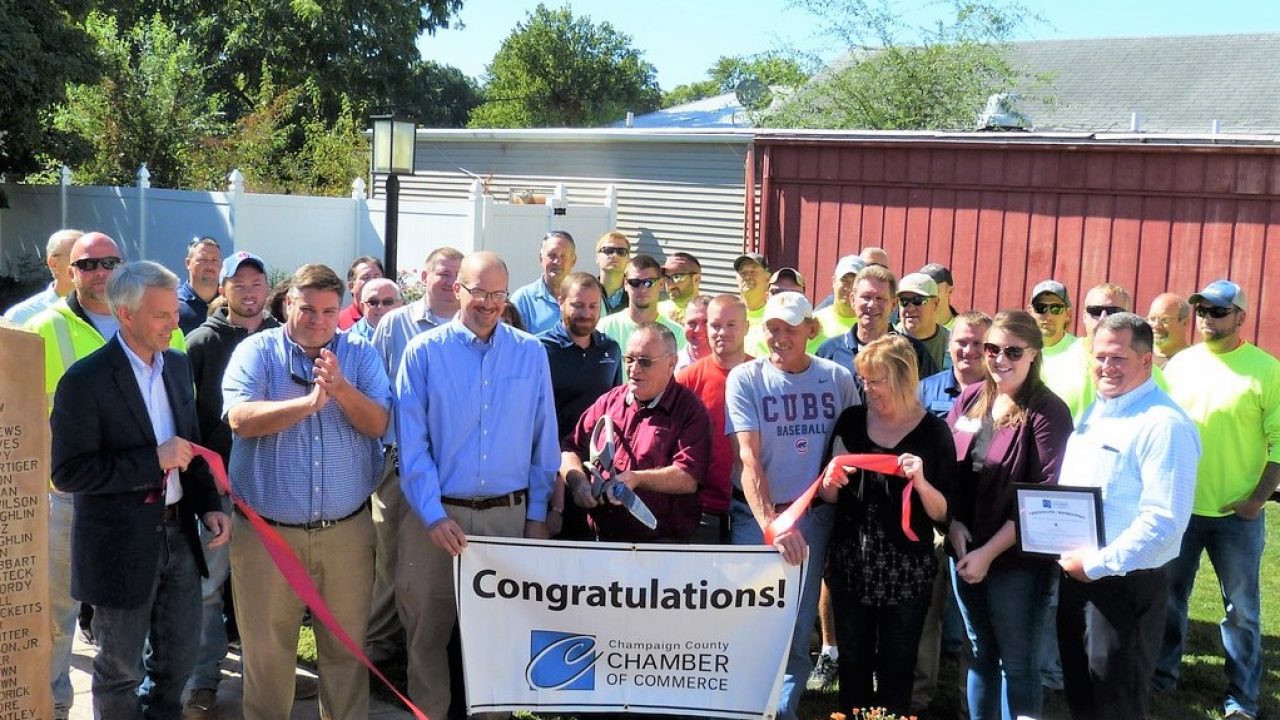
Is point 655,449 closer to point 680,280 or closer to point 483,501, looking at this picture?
point 483,501

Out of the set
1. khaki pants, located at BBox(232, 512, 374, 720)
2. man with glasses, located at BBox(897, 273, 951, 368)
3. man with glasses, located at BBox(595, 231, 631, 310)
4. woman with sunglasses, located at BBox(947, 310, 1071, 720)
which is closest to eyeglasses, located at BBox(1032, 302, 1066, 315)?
man with glasses, located at BBox(897, 273, 951, 368)

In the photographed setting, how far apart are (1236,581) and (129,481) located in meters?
5.13

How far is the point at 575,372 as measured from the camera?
616cm

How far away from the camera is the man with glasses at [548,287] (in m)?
7.54

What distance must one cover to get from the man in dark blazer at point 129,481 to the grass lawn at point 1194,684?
1.59m

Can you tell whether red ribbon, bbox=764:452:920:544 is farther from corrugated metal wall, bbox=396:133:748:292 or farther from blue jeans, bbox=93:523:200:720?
corrugated metal wall, bbox=396:133:748:292

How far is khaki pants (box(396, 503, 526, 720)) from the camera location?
203 inches

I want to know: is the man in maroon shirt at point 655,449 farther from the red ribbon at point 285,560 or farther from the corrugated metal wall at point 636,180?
the corrugated metal wall at point 636,180

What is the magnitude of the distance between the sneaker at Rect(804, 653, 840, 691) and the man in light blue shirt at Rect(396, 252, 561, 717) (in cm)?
191

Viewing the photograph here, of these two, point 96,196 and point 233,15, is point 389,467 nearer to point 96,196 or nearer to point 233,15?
point 96,196

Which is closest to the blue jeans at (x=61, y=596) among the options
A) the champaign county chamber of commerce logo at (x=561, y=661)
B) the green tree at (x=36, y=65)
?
the champaign county chamber of commerce logo at (x=561, y=661)

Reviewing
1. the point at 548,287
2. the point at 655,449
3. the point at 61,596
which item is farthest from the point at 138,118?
the point at 655,449

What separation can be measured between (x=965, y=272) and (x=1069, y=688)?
979cm

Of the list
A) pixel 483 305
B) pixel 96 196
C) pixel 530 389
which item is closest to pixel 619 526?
pixel 530 389
